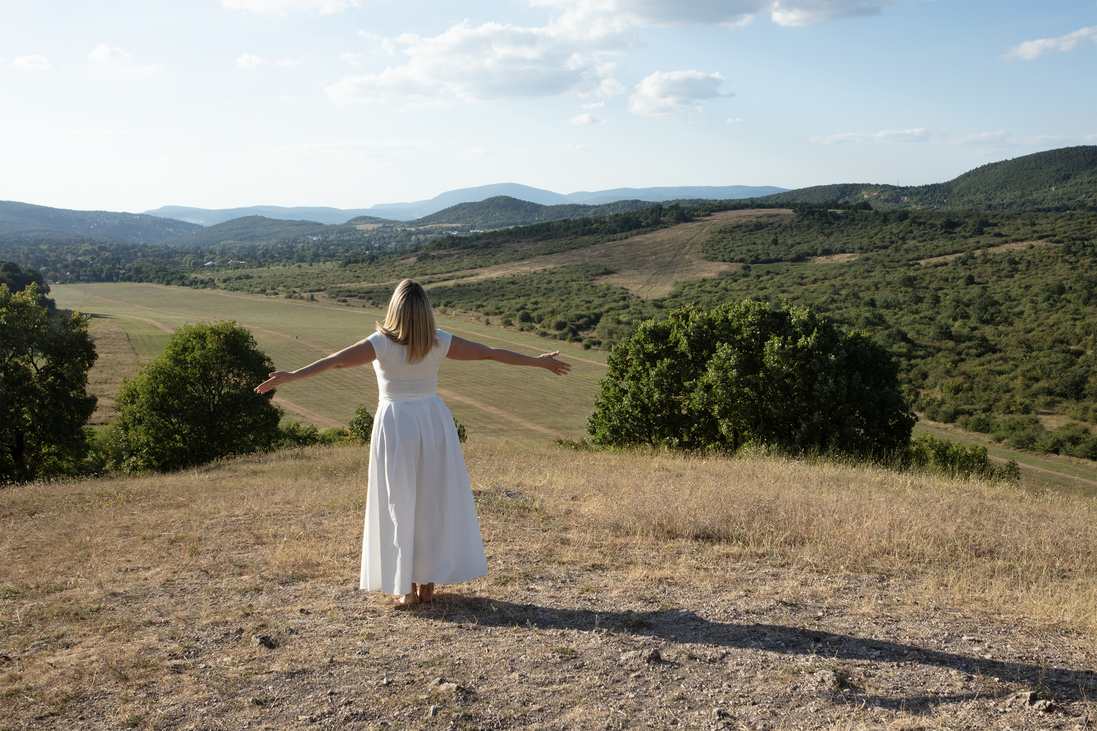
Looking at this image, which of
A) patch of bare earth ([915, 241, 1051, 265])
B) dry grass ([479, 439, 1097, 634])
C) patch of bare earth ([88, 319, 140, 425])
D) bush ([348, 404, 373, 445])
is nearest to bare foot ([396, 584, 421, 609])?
dry grass ([479, 439, 1097, 634])

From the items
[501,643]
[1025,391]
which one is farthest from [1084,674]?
[1025,391]

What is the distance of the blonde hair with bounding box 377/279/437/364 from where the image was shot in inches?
187

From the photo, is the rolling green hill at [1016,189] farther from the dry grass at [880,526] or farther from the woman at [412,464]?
the woman at [412,464]

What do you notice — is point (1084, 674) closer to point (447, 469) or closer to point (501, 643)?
point (501, 643)

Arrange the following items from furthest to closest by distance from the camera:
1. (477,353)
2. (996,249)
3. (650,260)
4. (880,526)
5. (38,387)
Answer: (650,260) < (996,249) < (38,387) < (880,526) < (477,353)

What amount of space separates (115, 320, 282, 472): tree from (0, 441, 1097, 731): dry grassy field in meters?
20.3

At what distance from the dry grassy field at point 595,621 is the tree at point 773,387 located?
306 inches

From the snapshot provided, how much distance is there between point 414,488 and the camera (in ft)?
16.4

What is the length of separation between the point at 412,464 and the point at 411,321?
106 cm

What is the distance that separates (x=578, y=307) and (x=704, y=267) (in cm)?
2502

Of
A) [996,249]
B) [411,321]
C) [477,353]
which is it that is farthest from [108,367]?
[996,249]

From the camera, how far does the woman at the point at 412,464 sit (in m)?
4.81

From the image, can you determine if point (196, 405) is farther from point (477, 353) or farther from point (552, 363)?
point (477, 353)

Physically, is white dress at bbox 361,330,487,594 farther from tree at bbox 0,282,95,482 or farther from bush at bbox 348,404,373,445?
bush at bbox 348,404,373,445
